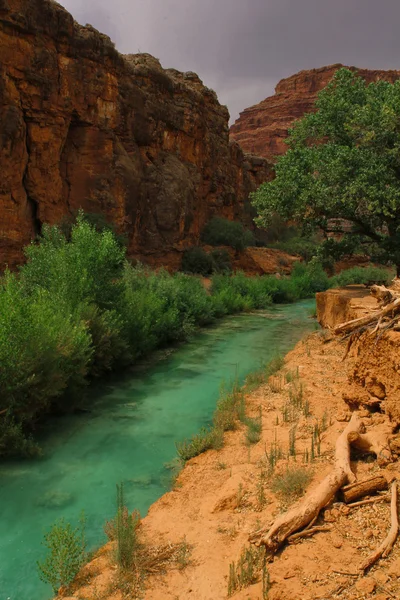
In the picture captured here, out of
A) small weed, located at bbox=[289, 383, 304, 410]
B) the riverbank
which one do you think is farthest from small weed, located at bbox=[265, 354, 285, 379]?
the riverbank

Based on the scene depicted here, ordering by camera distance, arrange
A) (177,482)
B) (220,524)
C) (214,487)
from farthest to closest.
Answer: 1. (177,482)
2. (214,487)
3. (220,524)

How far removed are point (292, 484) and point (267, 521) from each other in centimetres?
49

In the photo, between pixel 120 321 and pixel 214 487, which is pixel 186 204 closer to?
pixel 120 321

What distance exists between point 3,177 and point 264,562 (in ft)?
55.4

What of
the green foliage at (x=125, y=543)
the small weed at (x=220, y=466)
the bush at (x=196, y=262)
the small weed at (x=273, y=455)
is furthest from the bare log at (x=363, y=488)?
the bush at (x=196, y=262)

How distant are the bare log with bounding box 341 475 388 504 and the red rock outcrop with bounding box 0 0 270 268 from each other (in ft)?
51.9

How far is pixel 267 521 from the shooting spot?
12.8 ft

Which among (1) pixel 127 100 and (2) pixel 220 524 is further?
(1) pixel 127 100

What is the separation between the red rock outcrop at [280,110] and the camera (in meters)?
70.9

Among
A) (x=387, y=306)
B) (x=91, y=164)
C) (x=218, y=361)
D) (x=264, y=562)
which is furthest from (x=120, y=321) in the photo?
(x=91, y=164)

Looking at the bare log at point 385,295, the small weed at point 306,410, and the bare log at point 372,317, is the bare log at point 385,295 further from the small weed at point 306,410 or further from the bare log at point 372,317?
the small weed at point 306,410

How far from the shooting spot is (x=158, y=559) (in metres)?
3.67

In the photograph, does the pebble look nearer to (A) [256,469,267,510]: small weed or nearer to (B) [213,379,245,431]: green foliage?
(A) [256,469,267,510]: small weed

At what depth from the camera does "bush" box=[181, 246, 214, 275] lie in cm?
2695
